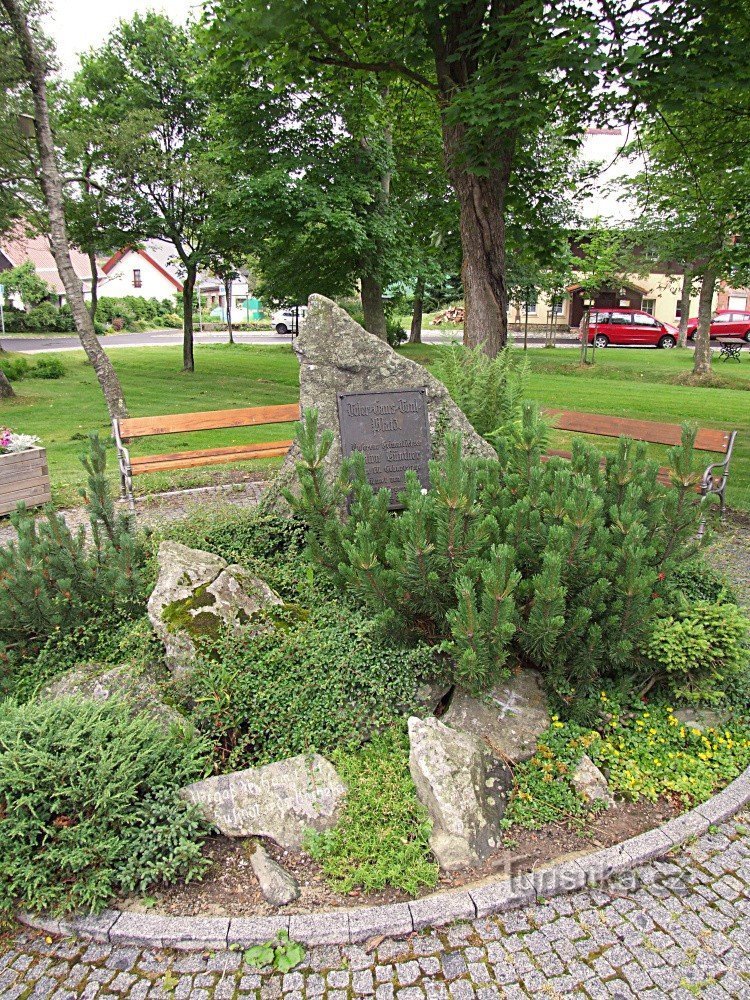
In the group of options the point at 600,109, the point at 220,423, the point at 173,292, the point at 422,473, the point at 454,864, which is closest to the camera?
the point at 454,864

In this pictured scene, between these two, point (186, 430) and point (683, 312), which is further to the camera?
point (683, 312)

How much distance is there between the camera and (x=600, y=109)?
9.22m

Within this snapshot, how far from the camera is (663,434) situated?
784 centimetres

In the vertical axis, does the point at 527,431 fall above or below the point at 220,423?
above

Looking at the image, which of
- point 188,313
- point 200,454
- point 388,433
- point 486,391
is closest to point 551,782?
point 388,433

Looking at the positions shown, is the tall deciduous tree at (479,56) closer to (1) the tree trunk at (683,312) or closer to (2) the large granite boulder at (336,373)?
(2) the large granite boulder at (336,373)

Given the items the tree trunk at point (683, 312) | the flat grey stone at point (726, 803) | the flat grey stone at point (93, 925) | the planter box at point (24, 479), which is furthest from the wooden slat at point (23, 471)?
the tree trunk at point (683, 312)

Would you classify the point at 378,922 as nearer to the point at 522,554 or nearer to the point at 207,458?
the point at 522,554

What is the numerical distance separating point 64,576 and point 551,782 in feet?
10.4

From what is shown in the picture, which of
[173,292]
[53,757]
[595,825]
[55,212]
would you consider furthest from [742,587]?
[173,292]

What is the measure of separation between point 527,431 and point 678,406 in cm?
1340

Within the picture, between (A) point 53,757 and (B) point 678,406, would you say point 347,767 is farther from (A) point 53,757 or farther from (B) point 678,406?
(B) point 678,406

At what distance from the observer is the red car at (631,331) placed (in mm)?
34875

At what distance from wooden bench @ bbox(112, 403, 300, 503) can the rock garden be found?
3.29m
